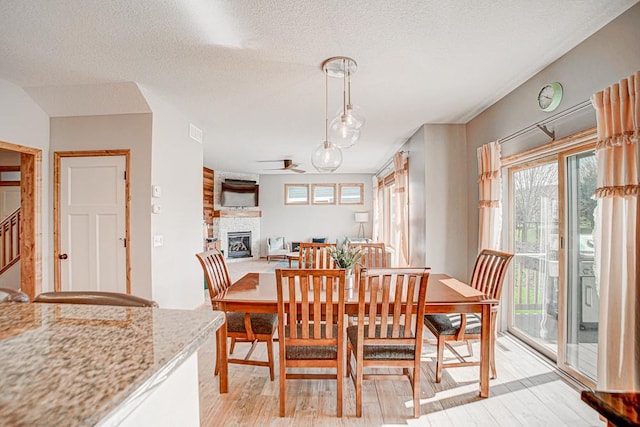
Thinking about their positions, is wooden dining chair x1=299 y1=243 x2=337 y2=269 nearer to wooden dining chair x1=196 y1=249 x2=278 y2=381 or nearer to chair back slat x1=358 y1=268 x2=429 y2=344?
wooden dining chair x1=196 y1=249 x2=278 y2=381

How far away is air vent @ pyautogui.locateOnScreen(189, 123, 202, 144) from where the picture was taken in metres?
4.13

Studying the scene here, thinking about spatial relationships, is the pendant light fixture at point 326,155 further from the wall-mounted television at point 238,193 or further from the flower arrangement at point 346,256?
the wall-mounted television at point 238,193

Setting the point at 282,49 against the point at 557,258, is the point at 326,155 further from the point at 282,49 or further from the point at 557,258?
the point at 557,258

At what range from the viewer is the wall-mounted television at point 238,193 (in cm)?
848

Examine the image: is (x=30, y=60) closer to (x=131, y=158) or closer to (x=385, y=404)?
(x=131, y=158)

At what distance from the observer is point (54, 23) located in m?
2.02

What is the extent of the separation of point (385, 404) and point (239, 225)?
24.0ft

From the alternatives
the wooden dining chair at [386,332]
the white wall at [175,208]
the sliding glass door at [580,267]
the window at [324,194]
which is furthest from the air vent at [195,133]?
the window at [324,194]

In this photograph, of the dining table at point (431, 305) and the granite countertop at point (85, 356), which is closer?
the granite countertop at point (85, 356)

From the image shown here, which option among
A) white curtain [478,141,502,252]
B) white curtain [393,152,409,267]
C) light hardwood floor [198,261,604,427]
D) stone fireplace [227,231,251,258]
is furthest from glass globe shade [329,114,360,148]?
stone fireplace [227,231,251,258]

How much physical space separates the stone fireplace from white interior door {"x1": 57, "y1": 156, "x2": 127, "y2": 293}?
207 inches

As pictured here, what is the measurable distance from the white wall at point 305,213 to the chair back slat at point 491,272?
6.50 metres

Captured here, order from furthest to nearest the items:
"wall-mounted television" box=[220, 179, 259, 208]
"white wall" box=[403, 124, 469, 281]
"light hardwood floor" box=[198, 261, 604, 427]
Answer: "wall-mounted television" box=[220, 179, 259, 208] → "white wall" box=[403, 124, 469, 281] → "light hardwood floor" box=[198, 261, 604, 427]

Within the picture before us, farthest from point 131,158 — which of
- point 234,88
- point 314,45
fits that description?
point 314,45
